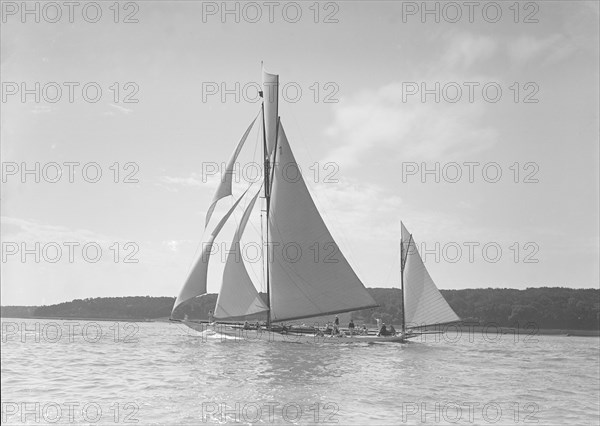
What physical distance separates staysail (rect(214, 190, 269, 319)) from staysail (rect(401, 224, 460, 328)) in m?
11.2

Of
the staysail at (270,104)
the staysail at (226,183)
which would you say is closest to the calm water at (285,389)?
the staysail at (226,183)

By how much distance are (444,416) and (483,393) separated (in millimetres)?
5295

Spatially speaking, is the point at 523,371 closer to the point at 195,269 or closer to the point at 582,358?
the point at 582,358

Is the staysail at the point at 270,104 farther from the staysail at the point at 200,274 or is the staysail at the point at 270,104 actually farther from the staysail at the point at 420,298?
the staysail at the point at 420,298

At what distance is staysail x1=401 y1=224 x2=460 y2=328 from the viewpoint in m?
45.6

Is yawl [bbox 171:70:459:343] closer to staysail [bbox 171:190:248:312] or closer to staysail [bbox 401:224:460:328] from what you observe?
staysail [bbox 171:190:248:312]

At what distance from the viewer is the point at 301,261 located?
135 feet

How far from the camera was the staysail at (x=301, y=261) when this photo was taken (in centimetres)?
4097

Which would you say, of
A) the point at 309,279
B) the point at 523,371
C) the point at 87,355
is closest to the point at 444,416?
the point at 523,371

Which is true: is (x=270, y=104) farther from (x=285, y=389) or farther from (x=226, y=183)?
(x=285, y=389)

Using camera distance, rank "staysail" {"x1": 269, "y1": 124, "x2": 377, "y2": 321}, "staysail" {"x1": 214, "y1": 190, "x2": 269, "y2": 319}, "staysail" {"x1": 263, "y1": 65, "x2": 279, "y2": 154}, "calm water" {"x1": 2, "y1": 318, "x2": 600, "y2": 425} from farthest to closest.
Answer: "staysail" {"x1": 263, "y1": 65, "x2": 279, "y2": 154} → "staysail" {"x1": 214, "y1": 190, "x2": 269, "y2": 319} → "staysail" {"x1": 269, "y1": 124, "x2": 377, "y2": 321} → "calm water" {"x1": 2, "y1": 318, "x2": 600, "y2": 425}

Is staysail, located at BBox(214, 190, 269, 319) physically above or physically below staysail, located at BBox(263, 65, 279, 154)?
below

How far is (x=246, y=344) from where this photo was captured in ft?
132

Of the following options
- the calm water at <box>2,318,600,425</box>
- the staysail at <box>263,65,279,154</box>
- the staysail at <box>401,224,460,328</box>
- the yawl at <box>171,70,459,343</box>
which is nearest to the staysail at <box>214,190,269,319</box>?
the yawl at <box>171,70,459,343</box>
